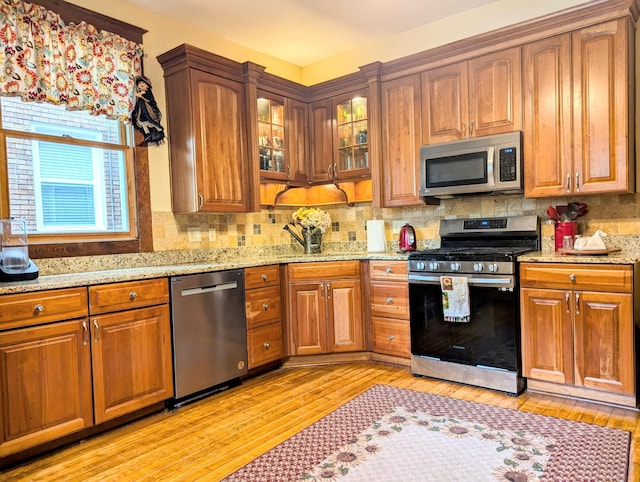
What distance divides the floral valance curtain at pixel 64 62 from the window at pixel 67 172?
181mm

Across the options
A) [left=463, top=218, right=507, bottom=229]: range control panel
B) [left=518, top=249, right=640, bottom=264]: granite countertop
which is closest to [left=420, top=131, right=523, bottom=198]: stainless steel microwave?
[left=463, top=218, right=507, bottom=229]: range control panel

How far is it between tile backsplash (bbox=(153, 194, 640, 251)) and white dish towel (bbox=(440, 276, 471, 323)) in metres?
0.76

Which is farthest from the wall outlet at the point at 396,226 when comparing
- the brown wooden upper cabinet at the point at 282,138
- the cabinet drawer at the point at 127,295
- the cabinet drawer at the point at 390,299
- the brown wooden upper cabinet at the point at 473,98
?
the cabinet drawer at the point at 127,295

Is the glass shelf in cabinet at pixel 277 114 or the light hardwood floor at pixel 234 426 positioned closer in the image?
the light hardwood floor at pixel 234 426

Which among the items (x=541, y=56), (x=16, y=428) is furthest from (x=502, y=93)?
(x=16, y=428)

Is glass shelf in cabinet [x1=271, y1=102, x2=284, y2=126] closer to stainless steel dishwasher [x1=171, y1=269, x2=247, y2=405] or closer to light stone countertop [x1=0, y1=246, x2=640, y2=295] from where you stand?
light stone countertop [x1=0, y1=246, x2=640, y2=295]

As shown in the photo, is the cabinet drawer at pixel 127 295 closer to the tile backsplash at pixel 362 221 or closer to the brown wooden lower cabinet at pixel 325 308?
the tile backsplash at pixel 362 221

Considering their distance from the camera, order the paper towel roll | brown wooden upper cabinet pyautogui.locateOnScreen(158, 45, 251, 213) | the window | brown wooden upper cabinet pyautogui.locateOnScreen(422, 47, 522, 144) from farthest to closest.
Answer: the paper towel roll, brown wooden upper cabinet pyautogui.locateOnScreen(158, 45, 251, 213), brown wooden upper cabinet pyautogui.locateOnScreen(422, 47, 522, 144), the window

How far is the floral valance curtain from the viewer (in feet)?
8.22

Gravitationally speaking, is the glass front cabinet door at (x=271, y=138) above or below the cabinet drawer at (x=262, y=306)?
above

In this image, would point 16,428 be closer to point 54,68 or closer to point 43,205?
point 43,205

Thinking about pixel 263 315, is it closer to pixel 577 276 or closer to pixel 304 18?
pixel 577 276

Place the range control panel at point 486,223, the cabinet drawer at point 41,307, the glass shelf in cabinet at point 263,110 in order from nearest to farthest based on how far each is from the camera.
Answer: the cabinet drawer at point 41,307
the range control panel at point 486,223
the glass shelf in cabinet at point 263,110

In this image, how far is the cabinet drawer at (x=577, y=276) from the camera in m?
2.56
